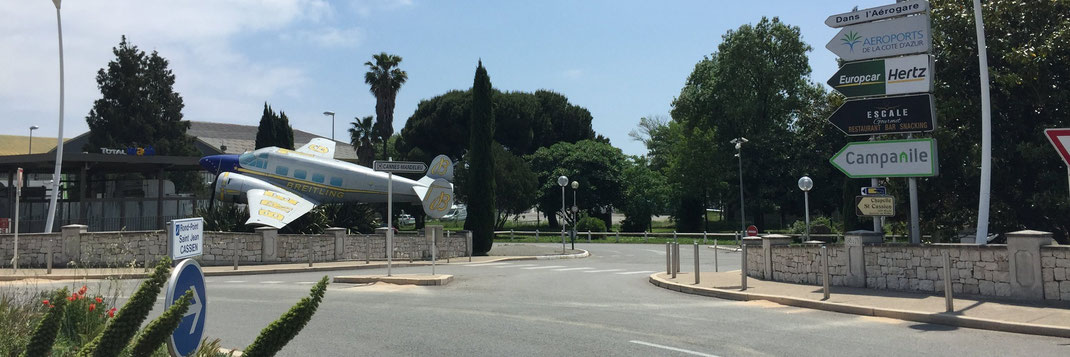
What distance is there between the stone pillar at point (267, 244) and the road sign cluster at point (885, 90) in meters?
17.7

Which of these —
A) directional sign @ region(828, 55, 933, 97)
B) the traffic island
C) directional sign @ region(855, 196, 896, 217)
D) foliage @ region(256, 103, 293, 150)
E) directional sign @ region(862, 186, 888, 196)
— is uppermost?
foliage @ region(256, 103, 293, 150)

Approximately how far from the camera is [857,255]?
1531cm

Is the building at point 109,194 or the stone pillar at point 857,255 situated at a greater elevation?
the building at point 109,194

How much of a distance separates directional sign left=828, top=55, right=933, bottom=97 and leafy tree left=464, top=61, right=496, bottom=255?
18.8 meters

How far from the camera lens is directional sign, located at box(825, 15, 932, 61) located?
52.3ft

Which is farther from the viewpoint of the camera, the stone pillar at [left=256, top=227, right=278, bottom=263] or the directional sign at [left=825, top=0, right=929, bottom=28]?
the stone pillar at [left=256, top=227, right=278, bottom=263]

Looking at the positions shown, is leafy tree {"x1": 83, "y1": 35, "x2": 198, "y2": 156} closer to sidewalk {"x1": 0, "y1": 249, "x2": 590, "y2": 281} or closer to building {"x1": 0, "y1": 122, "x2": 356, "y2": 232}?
building {"x1": 0, "y1": 122, "x2": 356, "y2": 232}

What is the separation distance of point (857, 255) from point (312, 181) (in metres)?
22.8

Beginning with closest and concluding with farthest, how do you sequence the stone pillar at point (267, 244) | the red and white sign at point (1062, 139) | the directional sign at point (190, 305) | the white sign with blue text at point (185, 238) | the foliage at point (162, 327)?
the foliage at point (162, 327) < the directional sign at point (190, 305) < the white sign with blue text at point (185, 238) < the red and white sign at point (1062, 139) < the stone pillar at point (267, 244)

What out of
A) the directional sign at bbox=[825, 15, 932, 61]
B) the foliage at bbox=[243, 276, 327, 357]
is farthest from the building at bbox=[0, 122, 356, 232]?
the foliage at bbox=[243, 276, 327, 357]

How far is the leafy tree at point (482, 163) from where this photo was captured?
3331 cm

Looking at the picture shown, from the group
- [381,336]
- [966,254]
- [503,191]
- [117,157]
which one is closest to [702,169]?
[503,191]

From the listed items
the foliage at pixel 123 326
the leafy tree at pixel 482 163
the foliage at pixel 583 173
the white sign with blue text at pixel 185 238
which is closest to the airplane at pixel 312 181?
the leafy tree at pixel 482 163

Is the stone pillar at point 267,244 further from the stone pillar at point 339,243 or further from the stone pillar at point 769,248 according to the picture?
the stone pillar at point 769,248
